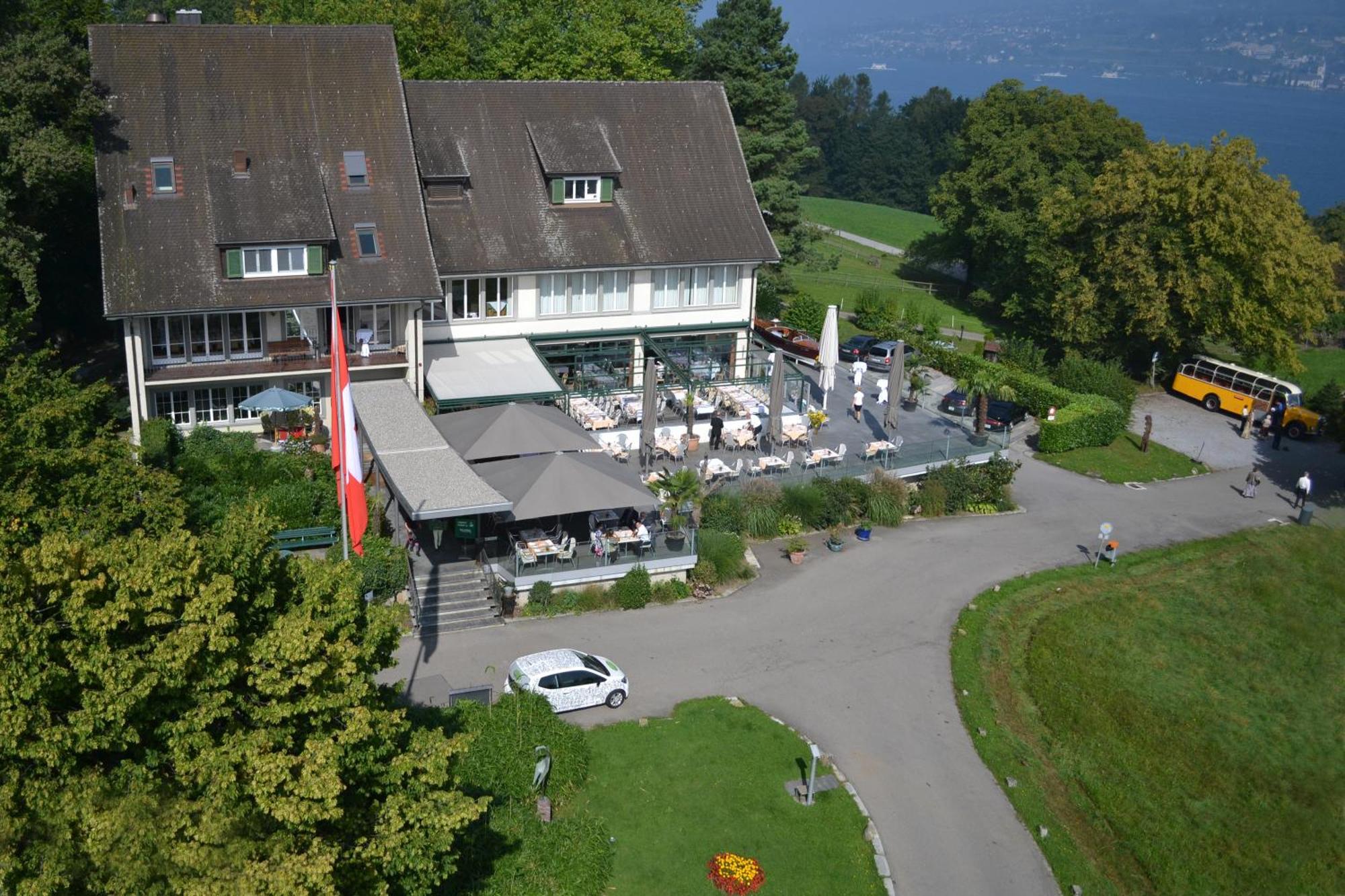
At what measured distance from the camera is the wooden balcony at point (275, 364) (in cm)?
3747

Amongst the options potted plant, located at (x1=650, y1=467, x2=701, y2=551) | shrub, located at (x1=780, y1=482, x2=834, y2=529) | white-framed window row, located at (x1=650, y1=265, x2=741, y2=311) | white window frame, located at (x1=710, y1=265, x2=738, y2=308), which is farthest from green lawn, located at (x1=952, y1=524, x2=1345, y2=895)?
white-framed window row, located at (x1=650, y1=265, x2=741, y2=311)

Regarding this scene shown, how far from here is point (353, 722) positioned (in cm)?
1686

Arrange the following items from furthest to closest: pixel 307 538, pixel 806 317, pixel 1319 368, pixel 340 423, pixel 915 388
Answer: pixel 1319 368, pixel 806 317, pixel 915 388, pixel 307 538, pixel 340 423

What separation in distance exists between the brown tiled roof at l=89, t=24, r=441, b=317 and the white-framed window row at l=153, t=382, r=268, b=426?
338 centimetres

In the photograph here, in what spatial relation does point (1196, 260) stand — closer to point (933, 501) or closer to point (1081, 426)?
point (1081, 426)

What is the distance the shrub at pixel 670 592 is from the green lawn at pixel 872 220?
7004cm

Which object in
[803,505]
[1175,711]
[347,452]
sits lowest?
[1175,711]

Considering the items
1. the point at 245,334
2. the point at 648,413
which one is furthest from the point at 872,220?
the point at 245,334

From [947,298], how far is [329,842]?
204 ft

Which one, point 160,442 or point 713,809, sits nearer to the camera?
point 713,809

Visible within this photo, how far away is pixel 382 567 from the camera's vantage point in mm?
31094

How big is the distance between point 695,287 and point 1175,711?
23076mm

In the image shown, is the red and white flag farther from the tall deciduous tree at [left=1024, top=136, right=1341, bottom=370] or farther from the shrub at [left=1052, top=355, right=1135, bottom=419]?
the tall deciduous tree at [left=1024, top=136, right=1341, bottom=370]

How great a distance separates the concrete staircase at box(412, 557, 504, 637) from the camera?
31.2 meters
